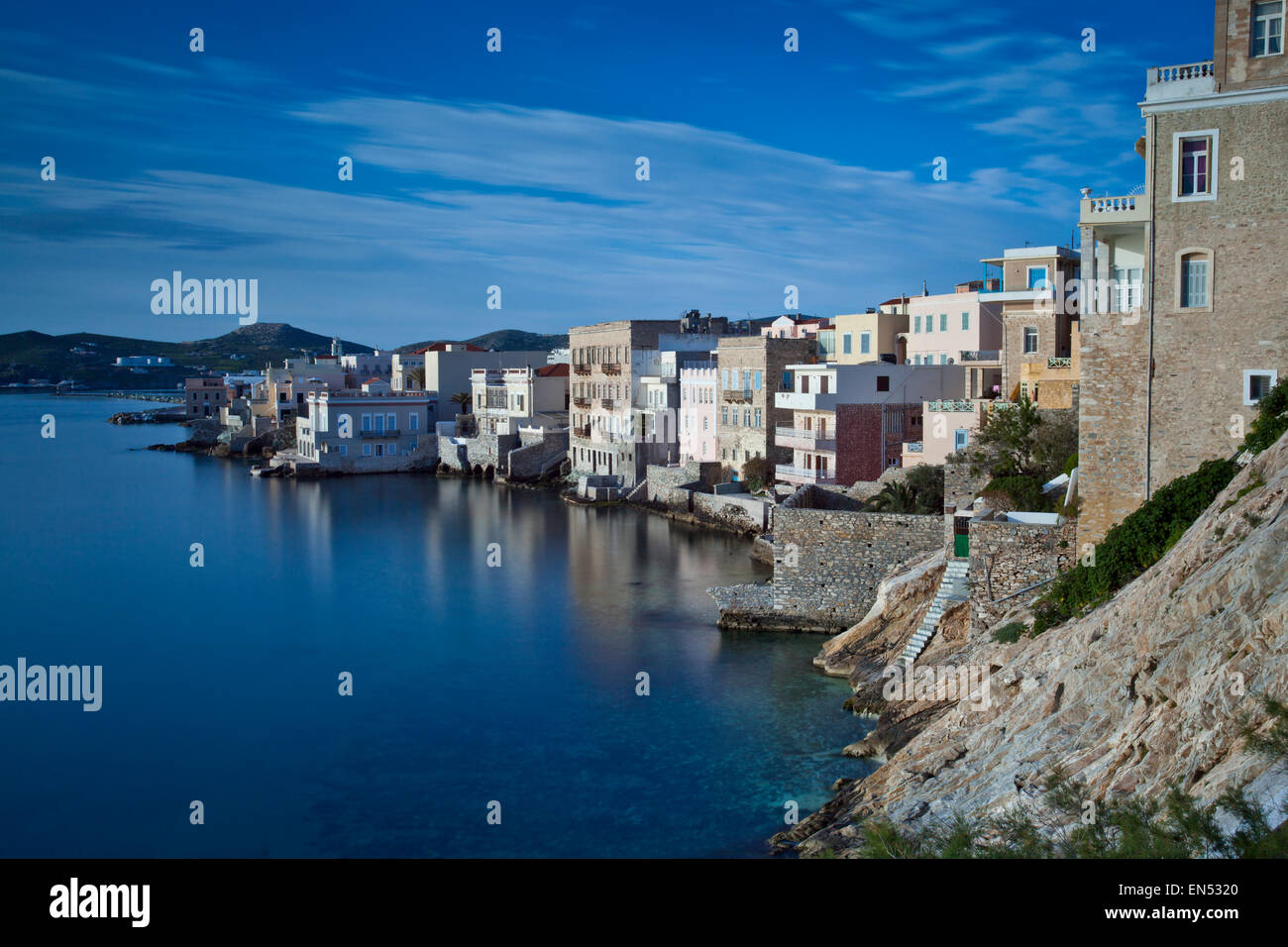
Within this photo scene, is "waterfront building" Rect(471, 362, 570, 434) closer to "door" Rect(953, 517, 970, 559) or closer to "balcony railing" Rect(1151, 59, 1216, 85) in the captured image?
"door" Rect(953, 517, 970, 559)

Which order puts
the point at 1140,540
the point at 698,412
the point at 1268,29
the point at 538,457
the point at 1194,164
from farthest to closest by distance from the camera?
the point at 538,457
the point at 698,412
the point at 1194,164
the point at 1268,29
the point at 1140,540

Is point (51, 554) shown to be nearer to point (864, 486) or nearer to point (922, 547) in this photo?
point (864, 486)

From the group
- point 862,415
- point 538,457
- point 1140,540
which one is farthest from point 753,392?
point 1140,540

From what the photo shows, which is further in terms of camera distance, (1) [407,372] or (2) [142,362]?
(2) [142,362]

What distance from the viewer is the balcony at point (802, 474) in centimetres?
3144

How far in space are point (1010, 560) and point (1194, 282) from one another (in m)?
4.36

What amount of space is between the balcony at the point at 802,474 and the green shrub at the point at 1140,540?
58.6 ft

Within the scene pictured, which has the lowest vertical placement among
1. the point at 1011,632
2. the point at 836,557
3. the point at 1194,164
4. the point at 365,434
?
the point at 1011,632

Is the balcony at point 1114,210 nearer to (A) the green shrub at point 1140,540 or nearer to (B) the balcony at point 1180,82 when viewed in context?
A: (B) the balcony at point 1180,82

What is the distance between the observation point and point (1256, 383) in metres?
13.7

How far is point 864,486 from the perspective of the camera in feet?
91.9

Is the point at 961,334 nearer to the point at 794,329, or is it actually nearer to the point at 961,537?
the point at 794,329

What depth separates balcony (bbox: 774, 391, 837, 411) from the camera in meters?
31.6

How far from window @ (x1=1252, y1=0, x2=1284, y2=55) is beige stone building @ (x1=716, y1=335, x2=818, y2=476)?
2213 cm
